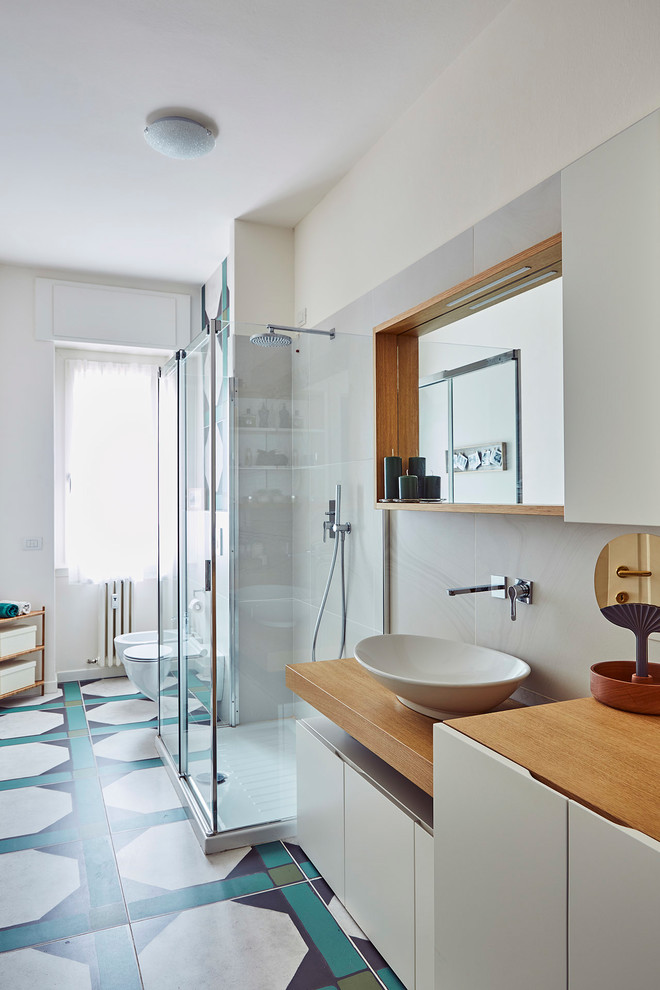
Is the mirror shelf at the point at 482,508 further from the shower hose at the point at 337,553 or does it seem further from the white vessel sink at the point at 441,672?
the white vessel sink at the point at 441,672

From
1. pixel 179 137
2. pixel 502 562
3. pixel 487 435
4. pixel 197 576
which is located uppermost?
pixel 179 137

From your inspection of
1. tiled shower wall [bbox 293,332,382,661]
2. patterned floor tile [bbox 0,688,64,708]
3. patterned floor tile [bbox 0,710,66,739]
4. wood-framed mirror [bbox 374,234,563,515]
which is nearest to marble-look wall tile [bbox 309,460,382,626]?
tiled shower wall [bbox 293,332,382,661]

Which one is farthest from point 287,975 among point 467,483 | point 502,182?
point 502,182

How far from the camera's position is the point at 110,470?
465cm

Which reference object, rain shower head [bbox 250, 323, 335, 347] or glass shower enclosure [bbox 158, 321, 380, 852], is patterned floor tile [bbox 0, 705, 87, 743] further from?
rain shower head [bbox 250, 323, 335, 347]

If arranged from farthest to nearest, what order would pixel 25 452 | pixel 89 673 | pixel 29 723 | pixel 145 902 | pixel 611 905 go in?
pixel 89 673
pixel 25 452
pixel 29 723
pixel 145 902
pixel 611 905

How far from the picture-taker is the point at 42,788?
2.87 m

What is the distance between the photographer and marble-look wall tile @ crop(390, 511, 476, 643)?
2.08 meters

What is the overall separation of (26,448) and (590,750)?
156 inches

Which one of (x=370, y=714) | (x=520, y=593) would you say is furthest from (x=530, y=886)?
(x=520, y=593)

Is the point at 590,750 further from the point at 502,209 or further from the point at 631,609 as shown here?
the point at 502,209

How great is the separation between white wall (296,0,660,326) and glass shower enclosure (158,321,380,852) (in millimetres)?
503

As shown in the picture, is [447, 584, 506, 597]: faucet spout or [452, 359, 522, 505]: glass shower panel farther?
[447, 584, 506, 597]: faucet spout

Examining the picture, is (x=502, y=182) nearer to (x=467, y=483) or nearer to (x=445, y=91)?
(x=445, y=91)
